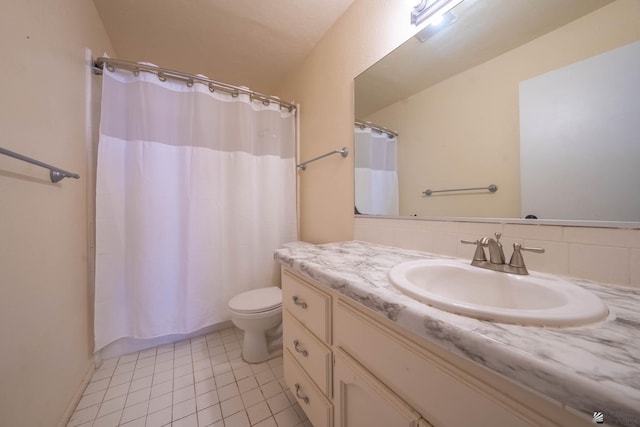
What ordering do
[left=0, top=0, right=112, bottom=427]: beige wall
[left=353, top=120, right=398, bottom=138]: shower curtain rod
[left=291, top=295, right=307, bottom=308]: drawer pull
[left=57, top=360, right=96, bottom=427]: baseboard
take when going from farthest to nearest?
[left=353, top=120, right=398, bottom=138]: shower curtain rod, [left=57, top=360, right=96, bottom=427]: baseboard, [left=291, top=295, right=307, bottom=308]: drawer pull, [left=0, top=0, right=112, bottom=427]: beige wall

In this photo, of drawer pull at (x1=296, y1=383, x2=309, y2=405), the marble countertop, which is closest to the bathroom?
the marble countertop

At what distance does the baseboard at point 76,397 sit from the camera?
0.90 metres

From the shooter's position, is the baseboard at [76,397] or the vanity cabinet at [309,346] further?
the baseboard at [76,397]

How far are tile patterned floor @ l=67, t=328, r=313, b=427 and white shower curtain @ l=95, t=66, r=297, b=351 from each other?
0.18 meters

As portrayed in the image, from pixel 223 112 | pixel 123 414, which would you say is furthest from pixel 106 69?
pixel 123 414

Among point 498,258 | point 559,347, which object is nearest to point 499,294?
point 498,258

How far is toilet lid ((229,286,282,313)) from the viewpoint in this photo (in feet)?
4.12

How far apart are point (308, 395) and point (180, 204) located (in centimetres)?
131

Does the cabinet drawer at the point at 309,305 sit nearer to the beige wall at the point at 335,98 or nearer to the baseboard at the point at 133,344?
the beige wall at the point at 335,98

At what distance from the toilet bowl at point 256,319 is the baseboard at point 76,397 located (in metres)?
0.71

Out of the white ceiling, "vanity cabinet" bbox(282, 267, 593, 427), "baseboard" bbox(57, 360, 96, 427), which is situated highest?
the white ceiling

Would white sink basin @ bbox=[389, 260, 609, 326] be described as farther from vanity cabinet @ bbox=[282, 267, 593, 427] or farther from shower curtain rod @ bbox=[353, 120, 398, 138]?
shower curtain rod @ bbox=[353, 120, 398, 138]

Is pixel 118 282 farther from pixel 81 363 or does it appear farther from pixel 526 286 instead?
pixel 526 286

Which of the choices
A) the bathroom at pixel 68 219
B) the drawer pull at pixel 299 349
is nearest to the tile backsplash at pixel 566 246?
the bathroom at pixel 68 219
